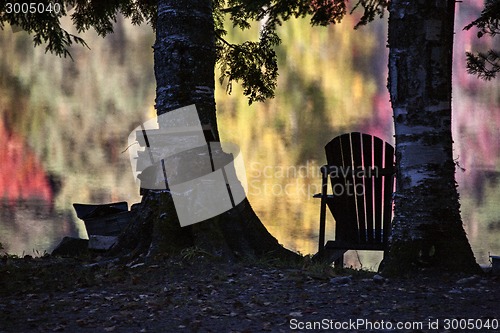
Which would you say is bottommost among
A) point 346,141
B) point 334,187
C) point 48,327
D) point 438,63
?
point 48,327

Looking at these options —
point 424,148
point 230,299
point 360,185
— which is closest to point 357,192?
point 360,185

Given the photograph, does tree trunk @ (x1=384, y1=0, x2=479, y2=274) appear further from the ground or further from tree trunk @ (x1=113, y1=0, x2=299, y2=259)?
tree trunk @ (x1=113, y1=0, x2=299, y2=259)

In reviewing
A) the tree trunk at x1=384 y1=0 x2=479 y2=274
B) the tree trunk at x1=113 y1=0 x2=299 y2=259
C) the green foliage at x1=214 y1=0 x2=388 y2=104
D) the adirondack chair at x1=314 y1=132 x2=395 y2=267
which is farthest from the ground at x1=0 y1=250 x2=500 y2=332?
the green foliage at x1=214 y1=0 x2=388 y2=104

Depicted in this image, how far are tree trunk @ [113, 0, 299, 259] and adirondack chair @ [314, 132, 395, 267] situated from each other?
4.80 ft

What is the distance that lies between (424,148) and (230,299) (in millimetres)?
2597

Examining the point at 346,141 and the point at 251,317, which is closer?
the point at 251,317

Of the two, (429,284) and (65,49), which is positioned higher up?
(65,49)

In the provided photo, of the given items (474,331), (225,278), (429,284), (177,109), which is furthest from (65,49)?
(474,331)

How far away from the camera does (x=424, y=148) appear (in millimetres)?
6367

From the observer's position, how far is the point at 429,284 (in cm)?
595

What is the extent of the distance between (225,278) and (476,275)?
2589 millimetres

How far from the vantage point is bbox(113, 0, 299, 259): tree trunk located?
7.45m

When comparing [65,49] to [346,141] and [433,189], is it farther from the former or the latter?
[433,189]

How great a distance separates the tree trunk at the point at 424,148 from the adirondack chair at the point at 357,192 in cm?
205
